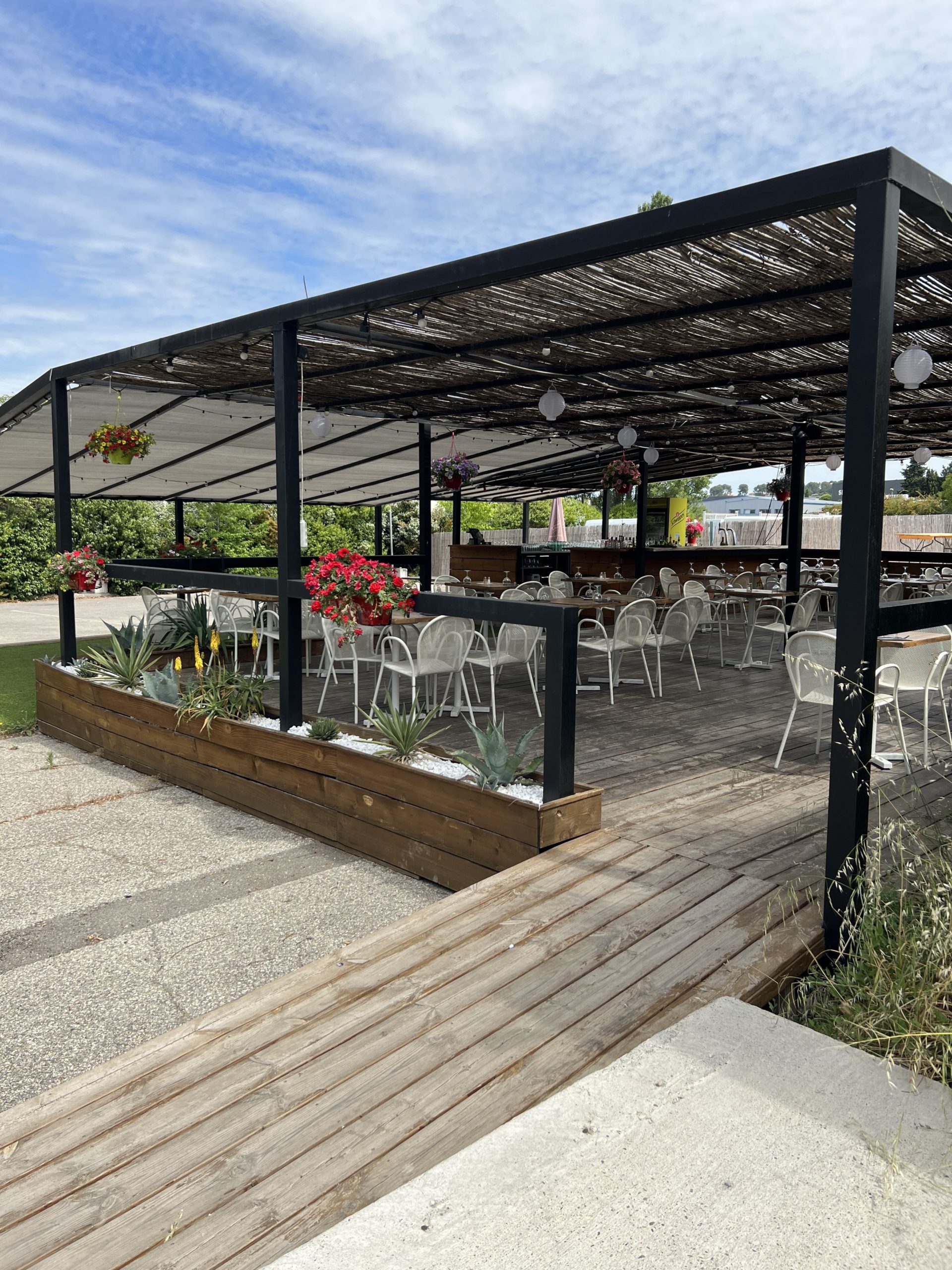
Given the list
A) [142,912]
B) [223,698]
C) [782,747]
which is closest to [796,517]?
[782,747]

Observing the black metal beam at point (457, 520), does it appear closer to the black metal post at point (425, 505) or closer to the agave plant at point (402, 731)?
the black metal post at point (425, 505)

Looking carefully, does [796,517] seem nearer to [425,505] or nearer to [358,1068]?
[425,505]

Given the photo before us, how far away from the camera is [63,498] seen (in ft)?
24.9

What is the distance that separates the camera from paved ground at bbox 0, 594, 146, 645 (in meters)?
13.4

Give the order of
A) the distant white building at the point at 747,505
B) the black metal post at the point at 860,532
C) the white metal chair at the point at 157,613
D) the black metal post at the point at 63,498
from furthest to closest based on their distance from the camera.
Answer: the distant white building at the point at 747,505 < the white metal chair at the point at 157,613 < the black metal post at the point at 63,498 < the black metal post at the point at 860,532

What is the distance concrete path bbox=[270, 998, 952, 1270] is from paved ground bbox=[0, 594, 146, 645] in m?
10.6

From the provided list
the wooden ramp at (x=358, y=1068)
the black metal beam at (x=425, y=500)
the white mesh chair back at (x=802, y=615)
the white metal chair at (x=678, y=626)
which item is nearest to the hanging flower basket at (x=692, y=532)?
the black metal beam at (x=425, y=500)

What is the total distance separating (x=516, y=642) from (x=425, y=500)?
5683mm

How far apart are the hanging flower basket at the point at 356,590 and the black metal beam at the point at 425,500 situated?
5933 mm

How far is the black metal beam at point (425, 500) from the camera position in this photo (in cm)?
1072

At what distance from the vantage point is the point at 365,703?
660 centimetres

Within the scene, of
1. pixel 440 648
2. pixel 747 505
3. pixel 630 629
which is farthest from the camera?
pixel 747 505

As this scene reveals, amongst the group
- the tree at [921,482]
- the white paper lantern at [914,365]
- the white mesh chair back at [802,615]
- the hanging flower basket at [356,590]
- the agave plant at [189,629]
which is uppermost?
the tree at [921,482]

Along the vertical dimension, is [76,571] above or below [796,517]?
below
